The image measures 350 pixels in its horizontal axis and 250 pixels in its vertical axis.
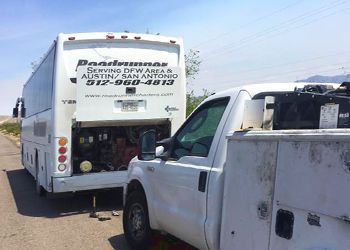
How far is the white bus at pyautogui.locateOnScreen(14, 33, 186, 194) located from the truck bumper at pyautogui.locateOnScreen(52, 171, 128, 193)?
19 millimetres

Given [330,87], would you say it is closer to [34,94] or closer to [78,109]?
[78,109]

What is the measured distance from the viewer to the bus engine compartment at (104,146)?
10.3 metres

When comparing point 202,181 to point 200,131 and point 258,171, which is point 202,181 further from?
point 258,171

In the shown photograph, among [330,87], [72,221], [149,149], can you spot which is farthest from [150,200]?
[72,221]

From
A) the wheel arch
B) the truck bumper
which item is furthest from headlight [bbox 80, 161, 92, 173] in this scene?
the wheel arch

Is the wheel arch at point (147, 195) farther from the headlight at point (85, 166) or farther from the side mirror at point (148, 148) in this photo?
the headlight at point (85, 166)

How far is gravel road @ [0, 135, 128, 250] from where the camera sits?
759cm

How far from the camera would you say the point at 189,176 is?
5203mm

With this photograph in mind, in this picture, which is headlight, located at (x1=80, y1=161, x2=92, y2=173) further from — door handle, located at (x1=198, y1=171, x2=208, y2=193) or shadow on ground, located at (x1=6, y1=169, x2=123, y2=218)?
door handle, located at (x1=198, y1=171, x2=208, y2=193)

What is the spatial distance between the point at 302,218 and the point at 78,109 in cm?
683

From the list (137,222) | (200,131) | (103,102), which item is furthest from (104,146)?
(200,131)

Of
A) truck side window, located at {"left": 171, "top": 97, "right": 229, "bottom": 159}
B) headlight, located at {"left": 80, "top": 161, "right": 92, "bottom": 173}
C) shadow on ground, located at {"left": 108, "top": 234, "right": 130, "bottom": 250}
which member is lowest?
shadow on ground, located at {"left": 108, "top": 234, "right": 130, "bottom": 250}

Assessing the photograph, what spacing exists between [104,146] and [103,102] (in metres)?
1.15

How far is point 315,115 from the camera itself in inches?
159
